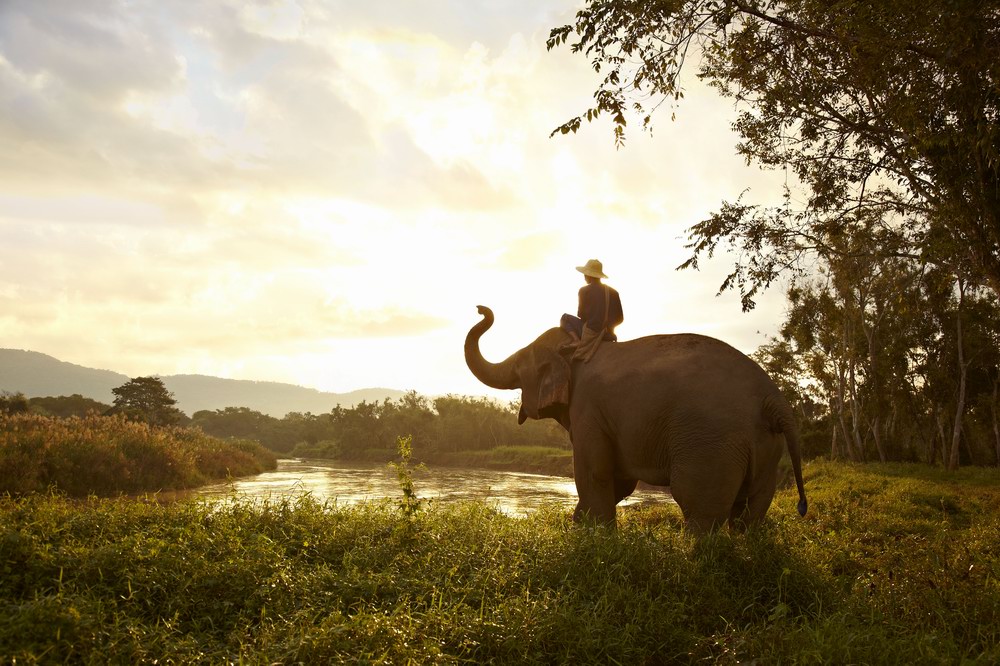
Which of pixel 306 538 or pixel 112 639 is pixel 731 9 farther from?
pixel 112 639

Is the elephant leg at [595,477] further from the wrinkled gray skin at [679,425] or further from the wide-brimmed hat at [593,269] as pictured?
the wide-brimmed hat at [593,269]

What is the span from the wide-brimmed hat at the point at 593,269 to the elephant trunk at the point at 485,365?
1.69 m

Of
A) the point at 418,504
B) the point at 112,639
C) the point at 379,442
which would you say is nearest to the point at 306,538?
the point at 418,504

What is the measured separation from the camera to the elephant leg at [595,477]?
763 cm

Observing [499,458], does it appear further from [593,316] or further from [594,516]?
[594,516]

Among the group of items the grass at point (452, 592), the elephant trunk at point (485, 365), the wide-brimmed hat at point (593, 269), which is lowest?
the grass at point (452, 592)

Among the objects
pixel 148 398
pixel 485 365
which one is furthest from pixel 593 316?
pixel 148 398

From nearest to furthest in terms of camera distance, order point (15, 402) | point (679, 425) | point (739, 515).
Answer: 1. point (679, 425)
2. point (739, 515)
3. point (15, 402)

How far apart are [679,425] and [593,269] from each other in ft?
8.57

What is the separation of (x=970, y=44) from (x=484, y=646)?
763cm

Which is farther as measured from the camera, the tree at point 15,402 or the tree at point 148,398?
the tree at point 148,398

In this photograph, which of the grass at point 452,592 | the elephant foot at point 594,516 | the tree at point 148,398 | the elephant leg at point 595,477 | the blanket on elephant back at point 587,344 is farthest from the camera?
the tree at point 148,398

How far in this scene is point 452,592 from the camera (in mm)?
4793

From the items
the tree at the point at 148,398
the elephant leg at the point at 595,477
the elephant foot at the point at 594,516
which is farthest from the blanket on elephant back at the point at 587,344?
the tree at the point at 148,398
